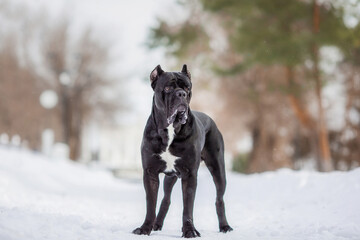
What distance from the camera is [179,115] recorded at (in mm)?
4570

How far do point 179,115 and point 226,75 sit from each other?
48.9 feet

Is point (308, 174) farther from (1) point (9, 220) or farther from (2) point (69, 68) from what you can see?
(2) point (69, 68)

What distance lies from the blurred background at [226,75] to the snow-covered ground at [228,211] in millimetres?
6793

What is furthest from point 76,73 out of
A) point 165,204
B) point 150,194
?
point 150,194

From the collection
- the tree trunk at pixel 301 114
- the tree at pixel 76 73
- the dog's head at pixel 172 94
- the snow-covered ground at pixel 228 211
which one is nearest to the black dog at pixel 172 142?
the dog's head at pixel 172 94

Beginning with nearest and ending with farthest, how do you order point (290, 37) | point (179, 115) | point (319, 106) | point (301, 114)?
point (179, 115) → point (290, 37) → point (319, 106) → point (301, 114)

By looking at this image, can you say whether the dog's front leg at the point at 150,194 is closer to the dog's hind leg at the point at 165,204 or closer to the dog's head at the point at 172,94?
the dog's hind leg at the point at 165,204

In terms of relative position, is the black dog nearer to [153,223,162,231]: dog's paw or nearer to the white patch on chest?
the white patch on chest

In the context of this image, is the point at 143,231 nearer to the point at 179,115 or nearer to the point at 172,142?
the point at 172,142

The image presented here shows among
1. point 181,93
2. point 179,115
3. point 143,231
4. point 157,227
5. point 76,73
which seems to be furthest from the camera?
point 76,73

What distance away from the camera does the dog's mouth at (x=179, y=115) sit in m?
4.44

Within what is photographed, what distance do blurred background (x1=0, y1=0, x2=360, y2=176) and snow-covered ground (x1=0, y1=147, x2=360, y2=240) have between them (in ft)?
22.3

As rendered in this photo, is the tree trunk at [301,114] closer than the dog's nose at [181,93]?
No

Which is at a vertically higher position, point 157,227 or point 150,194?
point 150,194
